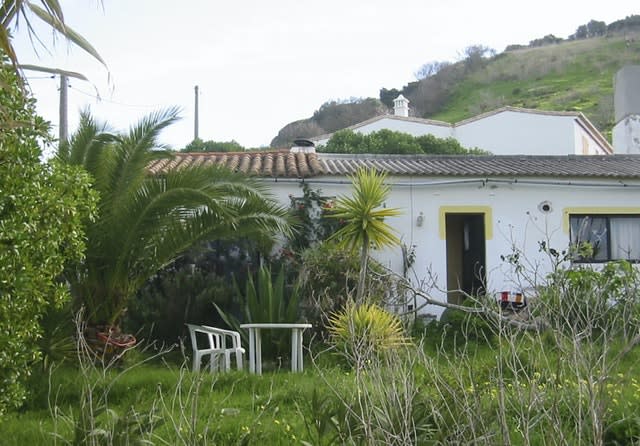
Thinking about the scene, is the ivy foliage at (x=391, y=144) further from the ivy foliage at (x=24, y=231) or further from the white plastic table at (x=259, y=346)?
the ivy foliage at (x=24, y=231)

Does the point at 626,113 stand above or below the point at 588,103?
below

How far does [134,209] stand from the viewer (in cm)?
1010

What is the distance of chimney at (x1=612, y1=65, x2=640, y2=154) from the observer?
67.6 feet

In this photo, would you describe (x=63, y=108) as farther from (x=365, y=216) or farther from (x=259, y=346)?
(x=259, y=346)

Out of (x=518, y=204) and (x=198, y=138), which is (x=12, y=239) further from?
(x=198, y=138)

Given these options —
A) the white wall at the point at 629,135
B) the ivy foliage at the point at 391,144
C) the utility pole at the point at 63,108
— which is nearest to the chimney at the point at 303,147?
the utility pole at the point at 63,108

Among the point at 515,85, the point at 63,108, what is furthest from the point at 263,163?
the point at 515,85

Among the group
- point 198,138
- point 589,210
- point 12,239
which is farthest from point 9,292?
point 198,138

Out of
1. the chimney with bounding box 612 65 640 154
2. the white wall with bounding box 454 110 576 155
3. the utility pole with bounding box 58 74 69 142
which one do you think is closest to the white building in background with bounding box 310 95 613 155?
the white wall with bounding box 454 110 576 155

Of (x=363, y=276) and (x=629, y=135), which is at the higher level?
(x=629, y=135)

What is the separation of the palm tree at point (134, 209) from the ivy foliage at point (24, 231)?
2.82 meters

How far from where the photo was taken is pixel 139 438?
15.9 feet

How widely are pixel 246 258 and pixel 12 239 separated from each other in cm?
826

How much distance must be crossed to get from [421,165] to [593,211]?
3.86 meters
